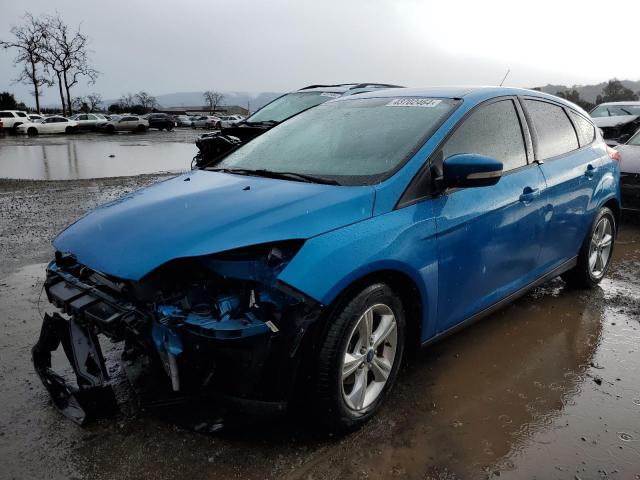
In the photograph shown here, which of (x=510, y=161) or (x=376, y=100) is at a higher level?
(x=376, y=100)

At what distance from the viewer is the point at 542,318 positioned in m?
4.09

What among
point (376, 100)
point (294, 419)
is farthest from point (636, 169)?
point (294, 419)

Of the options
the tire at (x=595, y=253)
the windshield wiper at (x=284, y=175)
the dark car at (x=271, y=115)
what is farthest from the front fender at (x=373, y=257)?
the dark car at (x=271, y=115)

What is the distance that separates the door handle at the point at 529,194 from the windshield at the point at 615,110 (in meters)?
10.5

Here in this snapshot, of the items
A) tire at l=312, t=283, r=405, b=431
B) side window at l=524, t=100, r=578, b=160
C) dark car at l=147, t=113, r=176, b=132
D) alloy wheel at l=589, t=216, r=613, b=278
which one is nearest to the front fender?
tire at l=312, t=283, r=405, b=431

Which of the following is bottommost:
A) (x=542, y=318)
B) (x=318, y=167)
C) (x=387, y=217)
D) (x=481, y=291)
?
(x=542, y=318)

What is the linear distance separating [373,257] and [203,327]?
2.66ft

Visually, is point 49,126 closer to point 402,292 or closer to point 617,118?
point 617,118

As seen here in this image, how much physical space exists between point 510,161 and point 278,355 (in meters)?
2.09

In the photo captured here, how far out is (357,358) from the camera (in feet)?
8.21

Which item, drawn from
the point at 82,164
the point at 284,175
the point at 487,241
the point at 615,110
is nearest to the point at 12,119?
the point at 82,164

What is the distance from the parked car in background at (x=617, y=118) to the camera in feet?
32.4

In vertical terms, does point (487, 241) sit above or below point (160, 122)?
above

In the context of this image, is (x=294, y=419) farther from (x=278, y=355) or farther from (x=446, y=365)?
(x=446, y=365)
